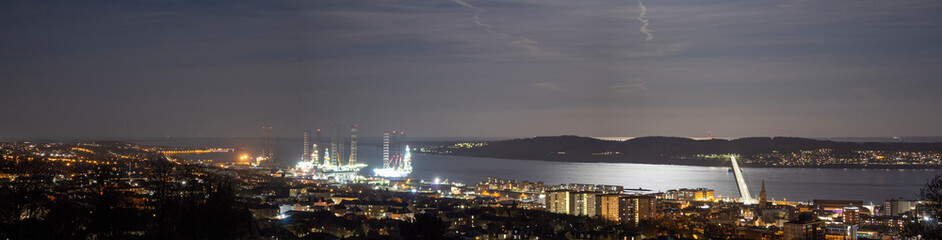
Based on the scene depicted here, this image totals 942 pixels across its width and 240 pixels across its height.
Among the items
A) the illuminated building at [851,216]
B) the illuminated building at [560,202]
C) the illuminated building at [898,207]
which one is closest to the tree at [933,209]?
the illuminated building at [851,216]

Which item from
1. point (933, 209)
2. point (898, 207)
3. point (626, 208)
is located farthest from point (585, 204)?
point (933, 209)

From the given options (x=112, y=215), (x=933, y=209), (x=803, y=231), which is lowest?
(x=803, y=231)

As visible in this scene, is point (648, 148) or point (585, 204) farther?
point (648, 148)

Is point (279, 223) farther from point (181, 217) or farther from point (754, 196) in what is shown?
point (754, 196)

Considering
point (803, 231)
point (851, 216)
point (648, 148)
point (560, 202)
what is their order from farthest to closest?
point (648, 148) → point (560, 202) → point (851, 216) → point (803, 231)

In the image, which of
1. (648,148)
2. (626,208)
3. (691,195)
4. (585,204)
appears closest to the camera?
(626,208)

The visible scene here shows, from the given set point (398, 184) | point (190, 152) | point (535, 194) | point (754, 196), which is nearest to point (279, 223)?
point (535, 194)

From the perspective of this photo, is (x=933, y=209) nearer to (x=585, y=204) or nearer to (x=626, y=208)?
(x=626, y=208)

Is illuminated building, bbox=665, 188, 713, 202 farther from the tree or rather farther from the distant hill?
the distant hill
